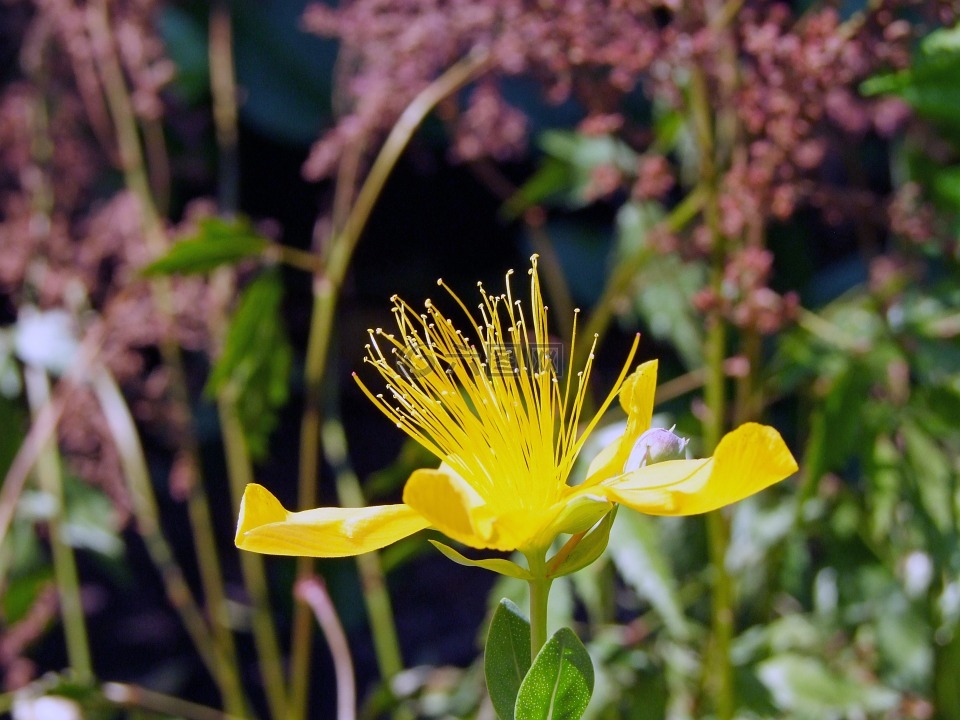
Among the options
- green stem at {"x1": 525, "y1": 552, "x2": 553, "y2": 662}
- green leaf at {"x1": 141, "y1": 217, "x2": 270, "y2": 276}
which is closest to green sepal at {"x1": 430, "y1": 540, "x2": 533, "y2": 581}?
green stem at {"x1": 525, "y1": 552, "x2": 553, "y2": 662}

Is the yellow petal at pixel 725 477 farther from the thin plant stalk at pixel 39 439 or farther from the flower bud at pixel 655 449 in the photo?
the thin plant stalk at pixel 39 439

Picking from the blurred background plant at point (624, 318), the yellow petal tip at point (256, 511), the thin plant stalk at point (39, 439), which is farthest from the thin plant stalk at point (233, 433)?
the yellow petal tip at point (256, 511)

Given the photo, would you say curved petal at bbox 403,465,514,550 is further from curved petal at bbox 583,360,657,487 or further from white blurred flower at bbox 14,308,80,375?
white blurred flower at bbox 14,308,80,375

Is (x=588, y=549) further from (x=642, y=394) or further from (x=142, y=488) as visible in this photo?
(x=142, y=488)

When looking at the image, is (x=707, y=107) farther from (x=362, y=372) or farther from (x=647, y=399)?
(x=362, y=372)

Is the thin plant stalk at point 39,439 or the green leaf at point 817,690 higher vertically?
the thin plant stalk at point 39,439

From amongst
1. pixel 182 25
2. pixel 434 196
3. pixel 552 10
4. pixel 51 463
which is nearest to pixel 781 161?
pixel 552 10

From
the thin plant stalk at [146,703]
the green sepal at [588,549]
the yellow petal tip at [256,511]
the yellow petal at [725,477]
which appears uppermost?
the yellow petal tip at [256,511]
